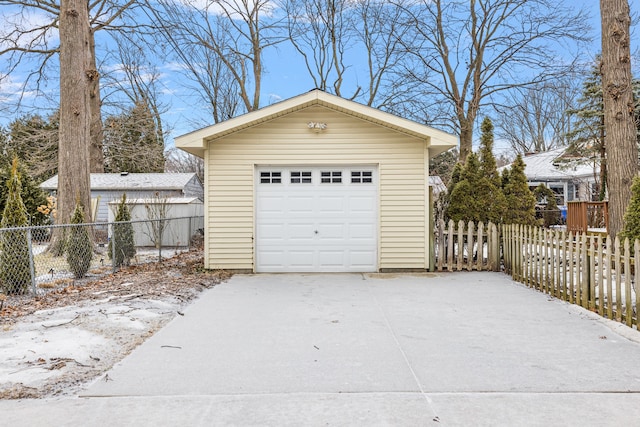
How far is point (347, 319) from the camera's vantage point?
19.5 feet

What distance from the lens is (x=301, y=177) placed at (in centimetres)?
1012

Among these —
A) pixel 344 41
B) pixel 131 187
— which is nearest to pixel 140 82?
pixel 131 187

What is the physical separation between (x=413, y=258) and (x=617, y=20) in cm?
569

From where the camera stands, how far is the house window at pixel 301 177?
10.1 meters

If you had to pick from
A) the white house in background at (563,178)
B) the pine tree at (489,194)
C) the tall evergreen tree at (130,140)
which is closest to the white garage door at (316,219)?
the pine tree at (489,194)

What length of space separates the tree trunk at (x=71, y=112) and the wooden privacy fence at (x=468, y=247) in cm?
930

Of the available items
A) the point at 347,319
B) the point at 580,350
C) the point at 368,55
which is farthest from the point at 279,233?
the point at 368,55

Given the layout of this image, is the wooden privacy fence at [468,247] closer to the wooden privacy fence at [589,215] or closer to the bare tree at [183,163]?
the wooden privacy fence at [589,215]

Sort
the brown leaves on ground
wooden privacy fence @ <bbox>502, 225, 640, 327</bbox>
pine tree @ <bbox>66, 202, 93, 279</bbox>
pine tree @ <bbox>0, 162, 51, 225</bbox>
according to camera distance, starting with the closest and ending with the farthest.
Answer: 1. wooden privacy fence @ <bbox>502, 225, 640, 327</bbox>
2. the brown leaves on ground
3. pine tree @ <bbox>66, 202, 93, 279</bbox>
4. pine tree @ <bbox>0, 162, 51, 225</bbox>

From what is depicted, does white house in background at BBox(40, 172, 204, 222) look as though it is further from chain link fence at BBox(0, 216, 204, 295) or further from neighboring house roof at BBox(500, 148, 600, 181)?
neighboring house roof at BBox(500, 148, 600, 181)

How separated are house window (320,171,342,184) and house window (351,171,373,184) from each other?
29cm

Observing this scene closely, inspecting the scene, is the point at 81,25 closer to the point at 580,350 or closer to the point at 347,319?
the point at 347,319

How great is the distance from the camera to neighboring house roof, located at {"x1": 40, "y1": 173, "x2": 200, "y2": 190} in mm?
22844

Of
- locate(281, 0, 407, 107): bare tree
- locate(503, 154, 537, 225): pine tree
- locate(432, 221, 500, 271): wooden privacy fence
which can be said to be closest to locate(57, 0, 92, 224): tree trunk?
locate(432, 221, 500, 271): wooden privacy fence
